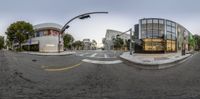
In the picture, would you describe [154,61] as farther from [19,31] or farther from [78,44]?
[78,44]

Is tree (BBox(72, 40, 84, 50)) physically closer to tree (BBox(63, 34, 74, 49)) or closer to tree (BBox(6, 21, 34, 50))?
tree (BBox(63, 34, 74, 49))

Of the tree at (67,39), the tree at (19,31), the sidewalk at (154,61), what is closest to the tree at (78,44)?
the tree at (67,39)

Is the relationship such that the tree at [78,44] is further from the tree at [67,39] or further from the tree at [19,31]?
the tree at [19,31]

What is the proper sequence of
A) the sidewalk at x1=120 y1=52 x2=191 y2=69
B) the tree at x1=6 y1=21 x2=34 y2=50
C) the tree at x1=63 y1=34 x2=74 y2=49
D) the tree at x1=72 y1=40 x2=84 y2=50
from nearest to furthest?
the sidewalk at x1=120 y1=52 x2=191 y2=69 → the tree at x1=6 y1=21 x2=34 y2=50 → the tree at x1=63 y1=34 x2=74 y2=49 → the tree at x1=72 y1=40 x2=84 y2=50

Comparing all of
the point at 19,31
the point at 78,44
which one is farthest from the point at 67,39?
the point at 78,44

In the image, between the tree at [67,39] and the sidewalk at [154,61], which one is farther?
the tree at [67,39]

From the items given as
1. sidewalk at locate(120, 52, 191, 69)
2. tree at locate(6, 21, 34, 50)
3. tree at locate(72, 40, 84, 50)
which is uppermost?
tree at locate(6, 21, 34, 50)

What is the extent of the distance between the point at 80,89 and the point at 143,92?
1.33m

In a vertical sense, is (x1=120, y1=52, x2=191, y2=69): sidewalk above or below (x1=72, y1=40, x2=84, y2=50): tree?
below


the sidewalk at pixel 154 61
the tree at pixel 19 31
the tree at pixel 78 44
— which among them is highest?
the tree at pixel 19 31

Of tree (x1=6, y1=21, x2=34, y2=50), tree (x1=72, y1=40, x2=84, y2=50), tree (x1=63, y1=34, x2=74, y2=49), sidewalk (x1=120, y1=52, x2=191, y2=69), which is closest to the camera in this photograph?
sidewalk (x1=120, y1=52, x2=191, y2=69)

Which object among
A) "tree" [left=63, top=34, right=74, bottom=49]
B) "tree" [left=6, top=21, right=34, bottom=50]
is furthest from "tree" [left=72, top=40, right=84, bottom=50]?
"tree" [left=6, top=21, right=34, bottom=50]

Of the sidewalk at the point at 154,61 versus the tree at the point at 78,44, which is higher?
the tree at the point at 78,44

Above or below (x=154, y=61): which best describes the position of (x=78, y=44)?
above
